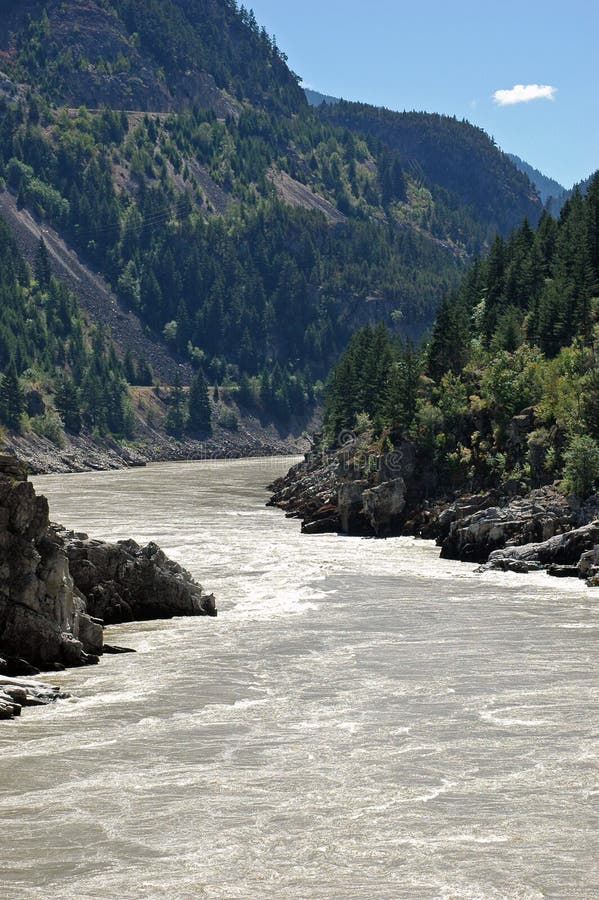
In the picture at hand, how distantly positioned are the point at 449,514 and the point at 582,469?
13.8 m

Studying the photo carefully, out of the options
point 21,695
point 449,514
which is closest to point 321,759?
point 21,695

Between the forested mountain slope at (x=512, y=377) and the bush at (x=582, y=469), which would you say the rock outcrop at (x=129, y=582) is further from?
the forested mountain slope at (x=512, y=377)

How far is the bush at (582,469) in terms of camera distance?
90250 millimetres

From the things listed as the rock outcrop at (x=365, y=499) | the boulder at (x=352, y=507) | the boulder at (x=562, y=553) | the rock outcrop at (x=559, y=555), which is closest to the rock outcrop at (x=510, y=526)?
the rock outcrop at (x=559, y=555)

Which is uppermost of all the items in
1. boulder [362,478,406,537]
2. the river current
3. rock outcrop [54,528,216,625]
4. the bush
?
the bush

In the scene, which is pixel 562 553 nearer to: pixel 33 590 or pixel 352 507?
pixel 352 507

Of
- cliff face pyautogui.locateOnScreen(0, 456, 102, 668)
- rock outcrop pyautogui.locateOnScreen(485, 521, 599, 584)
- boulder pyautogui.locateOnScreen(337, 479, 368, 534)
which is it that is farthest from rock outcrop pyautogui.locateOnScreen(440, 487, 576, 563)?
cliff face pyautogui.locateOnScreen(0, 456, 102, 668)

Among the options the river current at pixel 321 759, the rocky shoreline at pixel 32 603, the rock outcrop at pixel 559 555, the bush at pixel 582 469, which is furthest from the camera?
the bush at pixel 582 469

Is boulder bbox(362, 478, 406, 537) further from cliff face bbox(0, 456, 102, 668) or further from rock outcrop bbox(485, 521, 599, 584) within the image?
cliff face bbox(0, 456, 102, 668)

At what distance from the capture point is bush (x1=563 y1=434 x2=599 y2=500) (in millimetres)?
90250

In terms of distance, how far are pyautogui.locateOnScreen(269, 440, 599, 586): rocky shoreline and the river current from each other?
1161 cm

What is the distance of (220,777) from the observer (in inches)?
1479

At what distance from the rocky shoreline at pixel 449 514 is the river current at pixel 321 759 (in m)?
11.6

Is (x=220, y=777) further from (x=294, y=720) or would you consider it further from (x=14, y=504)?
(x=14, y=504)
